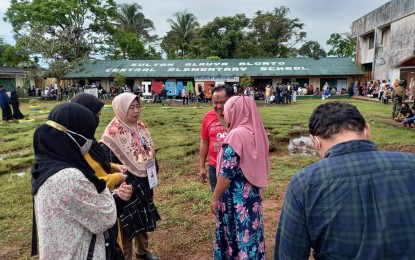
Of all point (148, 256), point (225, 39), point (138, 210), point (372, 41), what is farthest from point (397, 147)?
Result: point (225, 39)

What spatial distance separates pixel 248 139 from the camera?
2.25m

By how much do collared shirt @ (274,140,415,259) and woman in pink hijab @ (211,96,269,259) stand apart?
3.38 feet

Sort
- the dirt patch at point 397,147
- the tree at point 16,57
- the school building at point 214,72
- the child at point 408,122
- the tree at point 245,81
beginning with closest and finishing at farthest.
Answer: the dirt patch at point 397,147
the child at point 408,122
the tree at point 245,81
the tree at point 16,57
the school building at point 214,72

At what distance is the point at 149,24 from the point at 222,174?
3797 centimetres

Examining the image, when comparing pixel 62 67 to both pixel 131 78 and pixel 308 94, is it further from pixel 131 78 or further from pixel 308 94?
pixel 308 94

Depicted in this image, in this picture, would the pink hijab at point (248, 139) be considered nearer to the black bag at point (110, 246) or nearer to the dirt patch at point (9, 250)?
the black bag at point (110, 246)

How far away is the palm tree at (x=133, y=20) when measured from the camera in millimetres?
35312

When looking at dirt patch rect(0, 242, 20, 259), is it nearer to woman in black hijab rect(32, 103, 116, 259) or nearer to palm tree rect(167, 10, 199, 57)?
woman in black hijab rect(32, 103, 116, 259)

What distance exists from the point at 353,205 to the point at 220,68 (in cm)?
2603

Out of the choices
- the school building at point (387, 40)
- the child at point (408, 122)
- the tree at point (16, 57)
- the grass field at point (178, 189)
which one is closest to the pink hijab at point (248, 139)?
the grass field at point (178, 189)

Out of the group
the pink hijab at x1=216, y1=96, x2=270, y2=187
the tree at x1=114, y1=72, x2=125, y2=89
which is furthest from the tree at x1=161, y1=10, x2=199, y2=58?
the pink hijab at x1=216, y1=96, x2=270, y2=187

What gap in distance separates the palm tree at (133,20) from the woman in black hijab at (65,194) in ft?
117

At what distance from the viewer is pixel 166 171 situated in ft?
19.4

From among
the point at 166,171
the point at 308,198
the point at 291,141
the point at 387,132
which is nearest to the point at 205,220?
the point at 166,171
